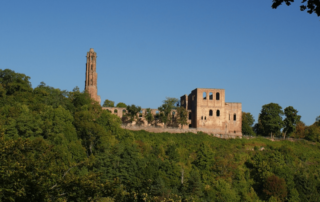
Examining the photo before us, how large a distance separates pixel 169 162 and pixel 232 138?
15549mm

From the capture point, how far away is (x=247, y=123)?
83.5 metres

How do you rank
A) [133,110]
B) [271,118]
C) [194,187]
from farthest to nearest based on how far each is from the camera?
[271,118]
[133,110]
[194,187]

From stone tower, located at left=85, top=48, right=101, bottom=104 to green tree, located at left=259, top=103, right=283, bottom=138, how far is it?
25.3 m

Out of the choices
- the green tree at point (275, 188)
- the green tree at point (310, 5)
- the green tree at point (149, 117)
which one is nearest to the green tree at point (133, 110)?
the green tree at point (149, 117)

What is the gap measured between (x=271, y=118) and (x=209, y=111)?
382 inches

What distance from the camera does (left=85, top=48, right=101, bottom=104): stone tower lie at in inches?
2741

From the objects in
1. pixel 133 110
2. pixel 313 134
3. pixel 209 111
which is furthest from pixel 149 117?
pixel 313 134

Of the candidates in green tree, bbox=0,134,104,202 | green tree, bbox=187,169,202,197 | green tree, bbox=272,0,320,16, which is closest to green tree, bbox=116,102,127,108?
green tree, bbox=187,169,202,197

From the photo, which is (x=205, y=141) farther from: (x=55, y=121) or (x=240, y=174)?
(x=55, y=121)

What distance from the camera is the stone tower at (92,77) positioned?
6962cm

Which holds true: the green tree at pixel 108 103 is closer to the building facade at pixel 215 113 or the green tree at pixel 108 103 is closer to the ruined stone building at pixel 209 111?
the ruined stone building at pixel 209 111

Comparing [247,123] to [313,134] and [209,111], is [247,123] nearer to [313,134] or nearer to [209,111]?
[313,134]

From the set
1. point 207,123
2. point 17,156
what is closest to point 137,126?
point 207,123

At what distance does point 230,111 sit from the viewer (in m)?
70.4
